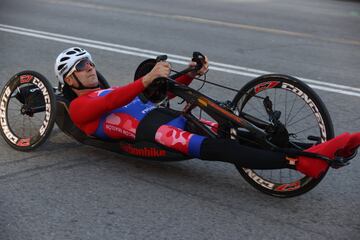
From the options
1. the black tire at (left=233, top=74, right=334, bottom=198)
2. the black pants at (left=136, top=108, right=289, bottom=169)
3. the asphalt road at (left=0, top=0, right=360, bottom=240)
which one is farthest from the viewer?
the black tire at (left=233, top=74, right=334, bottom=198)

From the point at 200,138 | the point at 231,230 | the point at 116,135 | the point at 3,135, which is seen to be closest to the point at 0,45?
the point at 3,135

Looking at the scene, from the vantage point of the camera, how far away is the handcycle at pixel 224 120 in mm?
4219

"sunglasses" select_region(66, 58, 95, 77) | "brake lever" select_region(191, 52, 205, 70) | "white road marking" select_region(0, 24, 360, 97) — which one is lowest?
"white road marking" select_region(0, 24, 360, 97)

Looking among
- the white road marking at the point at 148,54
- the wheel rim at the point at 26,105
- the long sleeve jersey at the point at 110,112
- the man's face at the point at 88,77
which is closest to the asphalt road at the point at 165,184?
the white road marking at the point at 148,54

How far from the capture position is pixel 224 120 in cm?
438

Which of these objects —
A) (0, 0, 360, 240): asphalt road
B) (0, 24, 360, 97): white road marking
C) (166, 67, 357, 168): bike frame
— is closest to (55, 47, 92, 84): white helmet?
(0, 0, 360, 240): asphalt road

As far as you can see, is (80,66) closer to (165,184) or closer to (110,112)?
(110,112)

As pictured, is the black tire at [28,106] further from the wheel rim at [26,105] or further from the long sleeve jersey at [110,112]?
the long sleeve jersey at [110,112]

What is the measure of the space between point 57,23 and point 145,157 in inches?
302

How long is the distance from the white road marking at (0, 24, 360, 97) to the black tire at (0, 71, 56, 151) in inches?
139

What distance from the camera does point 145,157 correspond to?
184 inches

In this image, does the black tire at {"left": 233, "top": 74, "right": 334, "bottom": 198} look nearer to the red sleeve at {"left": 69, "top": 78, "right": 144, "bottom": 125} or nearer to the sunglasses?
the red sleeve at {"left": 69, "top": 78, "right": 144, "bottom": 125}

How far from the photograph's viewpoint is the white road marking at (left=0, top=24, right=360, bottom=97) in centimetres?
764

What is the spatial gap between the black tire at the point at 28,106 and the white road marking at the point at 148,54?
3.54m
